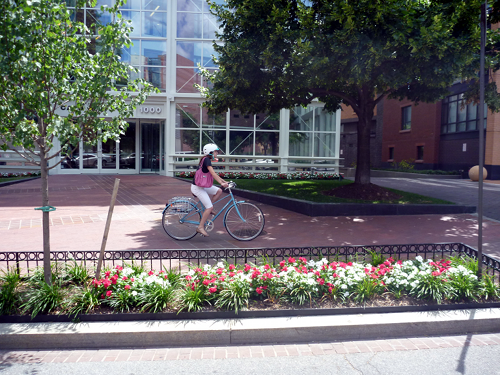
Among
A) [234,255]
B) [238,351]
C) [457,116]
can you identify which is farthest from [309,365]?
[457,116]

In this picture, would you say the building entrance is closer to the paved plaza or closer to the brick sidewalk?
the paved plaza

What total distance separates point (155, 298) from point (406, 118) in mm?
31902

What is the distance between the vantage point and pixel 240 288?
4637 millimetres

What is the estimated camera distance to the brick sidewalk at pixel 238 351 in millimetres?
3889

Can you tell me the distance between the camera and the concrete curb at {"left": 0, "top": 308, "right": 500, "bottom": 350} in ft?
13.4

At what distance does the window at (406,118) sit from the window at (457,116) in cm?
352

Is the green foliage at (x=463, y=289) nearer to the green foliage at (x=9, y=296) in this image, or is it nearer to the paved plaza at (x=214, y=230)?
the paved plaza at (x=214, y=230)

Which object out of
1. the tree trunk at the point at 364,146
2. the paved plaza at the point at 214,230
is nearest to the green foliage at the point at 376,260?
the paved plaza at the point at 214,230

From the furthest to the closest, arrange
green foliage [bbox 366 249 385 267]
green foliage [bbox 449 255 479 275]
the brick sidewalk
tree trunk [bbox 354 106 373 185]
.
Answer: tree trunk [bbox 354 106 373 185]
green foliage [bbox 366 249 385 267]
green foliage [bbox 449 255 479 275]
the brick sidewalk

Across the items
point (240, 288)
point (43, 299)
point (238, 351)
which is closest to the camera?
point (238, 351)

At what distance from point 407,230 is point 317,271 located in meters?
4.89

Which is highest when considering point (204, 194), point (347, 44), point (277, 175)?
point (347, 44)

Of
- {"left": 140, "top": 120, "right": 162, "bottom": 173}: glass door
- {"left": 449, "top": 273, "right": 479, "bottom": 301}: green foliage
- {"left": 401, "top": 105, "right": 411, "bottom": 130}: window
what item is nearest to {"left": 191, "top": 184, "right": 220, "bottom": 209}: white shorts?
{"left": 449, "top": 273, "right": 479, "bottom": 301}: green foliage

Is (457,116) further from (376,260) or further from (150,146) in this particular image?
(376,260)
